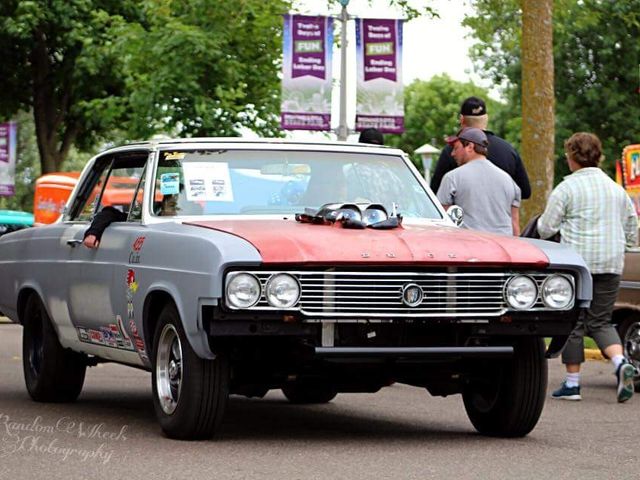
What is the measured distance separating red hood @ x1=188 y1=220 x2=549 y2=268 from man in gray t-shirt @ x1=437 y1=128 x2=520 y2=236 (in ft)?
8.12

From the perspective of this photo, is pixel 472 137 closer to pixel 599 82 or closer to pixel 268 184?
pixel 268 184

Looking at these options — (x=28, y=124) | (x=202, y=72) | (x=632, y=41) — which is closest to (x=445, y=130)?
(x=28, y=124)

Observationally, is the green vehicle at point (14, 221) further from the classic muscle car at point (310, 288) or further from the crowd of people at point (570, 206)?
the classic muscle car at point (310, 288)

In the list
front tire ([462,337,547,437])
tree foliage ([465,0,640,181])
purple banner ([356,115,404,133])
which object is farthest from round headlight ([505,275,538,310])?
tree foliage ([465,0,640,181])

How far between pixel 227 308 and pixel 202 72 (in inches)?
900

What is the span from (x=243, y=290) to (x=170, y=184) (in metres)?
1.73

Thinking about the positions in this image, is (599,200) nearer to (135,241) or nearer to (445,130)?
(135,241)

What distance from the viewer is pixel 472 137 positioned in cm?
1154

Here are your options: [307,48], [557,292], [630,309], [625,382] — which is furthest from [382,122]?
[557,292]

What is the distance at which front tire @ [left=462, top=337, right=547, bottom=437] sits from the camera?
895 centimetres

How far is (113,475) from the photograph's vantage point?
7.38m

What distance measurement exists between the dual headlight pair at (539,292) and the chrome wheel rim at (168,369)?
5.57ft

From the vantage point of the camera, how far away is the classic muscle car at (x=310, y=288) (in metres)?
8.20

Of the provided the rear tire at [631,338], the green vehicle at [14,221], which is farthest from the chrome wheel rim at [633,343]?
the green vehicle at [14,221]
